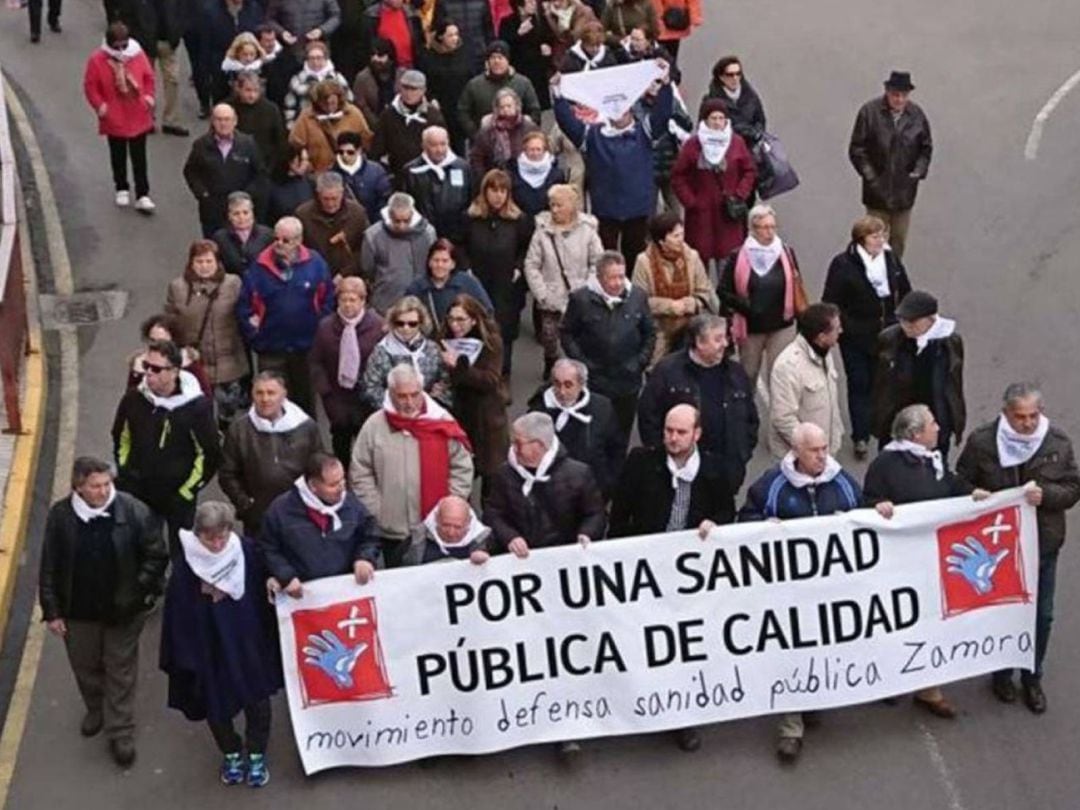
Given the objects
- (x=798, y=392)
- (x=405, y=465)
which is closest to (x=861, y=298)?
(x=798, y=392)

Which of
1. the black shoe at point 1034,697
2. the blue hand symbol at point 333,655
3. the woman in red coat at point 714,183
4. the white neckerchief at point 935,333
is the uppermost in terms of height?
the woman in red coat at point 714,183

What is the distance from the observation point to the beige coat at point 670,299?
40.2ft

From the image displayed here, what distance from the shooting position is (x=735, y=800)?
31.5 feet

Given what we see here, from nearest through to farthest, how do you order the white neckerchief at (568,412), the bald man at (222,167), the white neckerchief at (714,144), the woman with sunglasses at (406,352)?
the white neckerchief at (568,412)
the woman with sunglasses at (406,352)
the white neckerchief at (714,144)
the bald man at (222,167)

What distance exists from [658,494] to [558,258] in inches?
119

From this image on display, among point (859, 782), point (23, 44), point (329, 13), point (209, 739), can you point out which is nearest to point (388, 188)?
point (329, 13)

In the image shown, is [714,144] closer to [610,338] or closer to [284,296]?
[610,338]

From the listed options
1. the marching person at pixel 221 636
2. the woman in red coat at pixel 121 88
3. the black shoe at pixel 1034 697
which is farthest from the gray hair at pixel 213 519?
the woman in red coat at pixel 121 88

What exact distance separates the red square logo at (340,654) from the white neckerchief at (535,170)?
453cm

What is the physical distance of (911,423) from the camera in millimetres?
9742

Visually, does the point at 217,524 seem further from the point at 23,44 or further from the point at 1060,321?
the point at 23,44

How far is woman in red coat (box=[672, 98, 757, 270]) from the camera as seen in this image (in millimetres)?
13445

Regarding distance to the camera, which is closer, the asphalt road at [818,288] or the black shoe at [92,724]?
the asphalt road at [818,288]

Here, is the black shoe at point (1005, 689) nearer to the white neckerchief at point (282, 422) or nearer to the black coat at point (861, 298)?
the black coat at point (861, 298)
